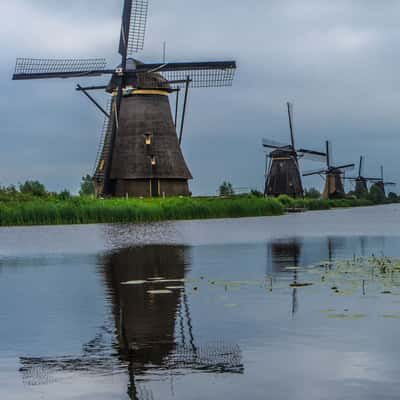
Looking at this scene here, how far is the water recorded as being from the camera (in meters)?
6.58

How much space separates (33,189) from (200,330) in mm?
39347

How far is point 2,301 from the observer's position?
12.2m

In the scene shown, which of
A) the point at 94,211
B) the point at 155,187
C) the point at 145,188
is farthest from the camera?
the point at 155,187

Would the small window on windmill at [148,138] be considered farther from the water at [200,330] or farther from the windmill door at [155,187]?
the water at [200,330]

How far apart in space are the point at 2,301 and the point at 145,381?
6.04 m

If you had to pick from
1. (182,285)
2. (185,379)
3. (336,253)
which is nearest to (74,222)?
(336,253)

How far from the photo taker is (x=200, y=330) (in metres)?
8.99

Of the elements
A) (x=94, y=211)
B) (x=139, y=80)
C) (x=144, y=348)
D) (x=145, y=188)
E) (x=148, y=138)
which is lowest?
(x=144, y=348)

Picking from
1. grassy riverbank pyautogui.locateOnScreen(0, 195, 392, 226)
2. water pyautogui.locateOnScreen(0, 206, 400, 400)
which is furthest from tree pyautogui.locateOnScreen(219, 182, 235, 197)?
water pyautogui.locateOnScreen(0, 206, 400, 400)

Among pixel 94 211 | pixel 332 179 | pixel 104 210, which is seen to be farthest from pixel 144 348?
pixel 332 179

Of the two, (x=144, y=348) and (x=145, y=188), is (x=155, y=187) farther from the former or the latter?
(x=144, y=348)

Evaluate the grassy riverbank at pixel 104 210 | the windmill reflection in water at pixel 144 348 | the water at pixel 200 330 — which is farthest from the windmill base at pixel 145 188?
the windmill reflection in water at pixel 144 348

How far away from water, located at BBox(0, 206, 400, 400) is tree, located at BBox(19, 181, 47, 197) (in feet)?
92.7

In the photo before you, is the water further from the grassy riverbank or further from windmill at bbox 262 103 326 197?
windmill at bbox 262 103 326 197
